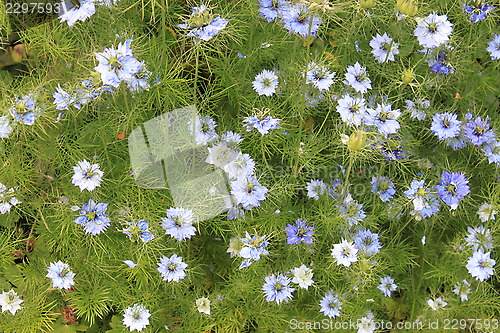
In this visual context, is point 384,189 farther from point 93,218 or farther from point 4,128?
point 4,128

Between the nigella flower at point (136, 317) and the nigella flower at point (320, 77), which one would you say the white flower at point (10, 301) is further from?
the nigella flower at point (320, 77)

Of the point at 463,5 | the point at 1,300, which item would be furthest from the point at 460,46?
the point at 1,300

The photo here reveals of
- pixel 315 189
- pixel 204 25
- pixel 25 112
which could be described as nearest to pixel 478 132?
pixel 315 189

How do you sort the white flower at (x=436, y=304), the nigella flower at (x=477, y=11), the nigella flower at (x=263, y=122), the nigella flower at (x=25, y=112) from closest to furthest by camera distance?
the nigella flower at (x=25, y=112) → the nigella flower at (x=263, y=122) → the nigella flower at (x=477, y=11) → the white flower at (x=436, y=304)

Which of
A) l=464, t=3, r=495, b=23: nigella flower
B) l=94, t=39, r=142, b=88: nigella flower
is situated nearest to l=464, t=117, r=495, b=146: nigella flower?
l=464, t=3, r=495, b=23: nigella flower

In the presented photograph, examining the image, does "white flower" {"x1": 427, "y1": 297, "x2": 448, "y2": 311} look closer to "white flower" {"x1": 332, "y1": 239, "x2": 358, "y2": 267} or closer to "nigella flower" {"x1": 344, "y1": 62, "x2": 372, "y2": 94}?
"white flower" {"x1": 332, "y1": 239, "x2": 358, "y2": 267}

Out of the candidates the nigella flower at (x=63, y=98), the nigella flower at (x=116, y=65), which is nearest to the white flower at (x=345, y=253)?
the nigella flower at (x=116, y=65)
